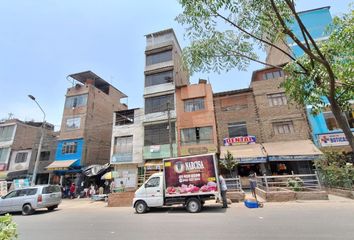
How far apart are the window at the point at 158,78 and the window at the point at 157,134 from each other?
582 centimetres

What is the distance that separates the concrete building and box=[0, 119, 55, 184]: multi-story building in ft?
66.9

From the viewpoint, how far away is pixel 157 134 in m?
23.9

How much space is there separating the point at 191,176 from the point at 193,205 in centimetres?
153

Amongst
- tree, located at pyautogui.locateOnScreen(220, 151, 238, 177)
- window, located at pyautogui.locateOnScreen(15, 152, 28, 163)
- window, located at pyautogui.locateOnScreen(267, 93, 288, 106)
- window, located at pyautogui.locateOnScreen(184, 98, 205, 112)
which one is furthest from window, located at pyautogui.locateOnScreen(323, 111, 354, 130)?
window, located at pyautogui.locateOnScreen(15, 152, 28, 163)

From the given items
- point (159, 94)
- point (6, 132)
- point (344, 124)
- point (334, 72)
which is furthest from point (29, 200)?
point (6, 132)

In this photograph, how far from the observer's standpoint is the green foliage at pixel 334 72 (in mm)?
3904

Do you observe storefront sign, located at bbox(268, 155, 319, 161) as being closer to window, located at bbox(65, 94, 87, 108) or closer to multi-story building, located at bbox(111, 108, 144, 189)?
multi-story building, located at bbox(111, 108, 144, 189)

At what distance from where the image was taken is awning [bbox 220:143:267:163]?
1784cm

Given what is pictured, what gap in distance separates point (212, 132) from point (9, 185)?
2940cm

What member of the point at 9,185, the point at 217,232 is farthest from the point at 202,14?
the point at 9,185

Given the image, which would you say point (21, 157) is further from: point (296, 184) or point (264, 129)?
point (296, 184)

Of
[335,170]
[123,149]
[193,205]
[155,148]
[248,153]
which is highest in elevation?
[123,149]

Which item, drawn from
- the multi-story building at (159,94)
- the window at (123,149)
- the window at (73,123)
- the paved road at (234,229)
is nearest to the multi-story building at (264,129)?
the multi-story building at (159,94)

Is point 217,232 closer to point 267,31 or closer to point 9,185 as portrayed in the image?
point 267,31
